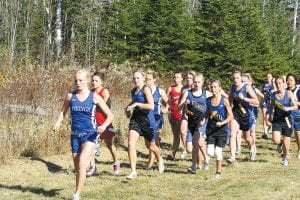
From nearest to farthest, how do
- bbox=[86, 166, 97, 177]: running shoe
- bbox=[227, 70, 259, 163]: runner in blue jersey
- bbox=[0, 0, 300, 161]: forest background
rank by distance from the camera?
bbox=[86, 166, 97, 177]: running shoe < bbox=[227, 70, 259, 163]: runner in blue jersey < bbox=[0, 0, 300, 161]: forest background

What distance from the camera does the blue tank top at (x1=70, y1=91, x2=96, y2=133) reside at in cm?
788

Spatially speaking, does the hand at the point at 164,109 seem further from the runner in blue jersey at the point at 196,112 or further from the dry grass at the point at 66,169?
the dry grass at the point at 66,169

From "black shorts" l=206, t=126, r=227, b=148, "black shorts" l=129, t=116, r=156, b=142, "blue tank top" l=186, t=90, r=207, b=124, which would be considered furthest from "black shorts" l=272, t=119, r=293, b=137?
"black shorts" l=129, t=116, r=156, b=142

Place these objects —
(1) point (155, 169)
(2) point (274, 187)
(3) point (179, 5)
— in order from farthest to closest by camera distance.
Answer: (3) point (179, 5) → (1) point (155, 169) → (2) point (274, 187)

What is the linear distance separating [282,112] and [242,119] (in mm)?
971

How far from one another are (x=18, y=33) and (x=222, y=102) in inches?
1408

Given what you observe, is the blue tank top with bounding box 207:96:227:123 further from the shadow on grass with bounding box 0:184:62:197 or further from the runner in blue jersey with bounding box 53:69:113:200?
the shadow on grass with bounding box 0:184:62:197

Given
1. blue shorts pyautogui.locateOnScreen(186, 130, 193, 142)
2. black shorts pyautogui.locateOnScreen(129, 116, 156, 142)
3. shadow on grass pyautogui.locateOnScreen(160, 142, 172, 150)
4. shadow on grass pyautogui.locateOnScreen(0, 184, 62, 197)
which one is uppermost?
black shorts pyautogui.locateOnScreen(129, 116, 156, 142)

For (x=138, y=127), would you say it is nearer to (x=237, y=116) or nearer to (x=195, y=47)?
(x=237, y=116)

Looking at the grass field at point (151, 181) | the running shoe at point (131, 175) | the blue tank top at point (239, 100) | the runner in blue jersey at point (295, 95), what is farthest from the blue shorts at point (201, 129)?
the runner in blue jersey at point (295, 95)

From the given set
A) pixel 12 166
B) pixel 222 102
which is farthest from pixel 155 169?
pixel 12 166

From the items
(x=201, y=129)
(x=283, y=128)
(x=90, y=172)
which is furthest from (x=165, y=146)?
(x=90, y=172)

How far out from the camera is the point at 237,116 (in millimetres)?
12242

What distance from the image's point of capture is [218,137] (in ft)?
33.7
